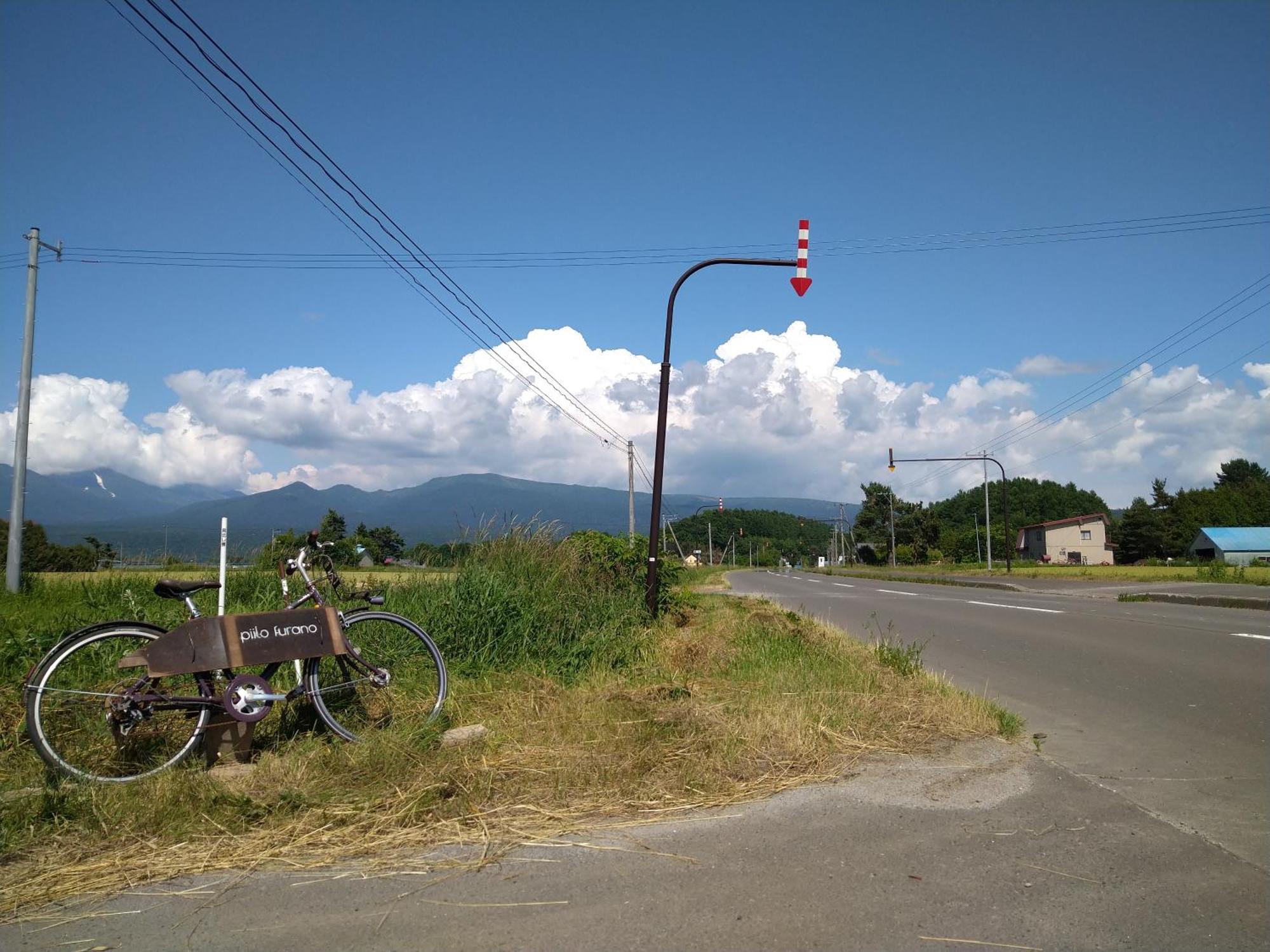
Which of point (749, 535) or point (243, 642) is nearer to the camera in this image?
point (243, 642)

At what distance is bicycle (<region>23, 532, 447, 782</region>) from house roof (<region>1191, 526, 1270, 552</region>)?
84886 mm

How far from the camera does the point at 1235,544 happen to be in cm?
7456

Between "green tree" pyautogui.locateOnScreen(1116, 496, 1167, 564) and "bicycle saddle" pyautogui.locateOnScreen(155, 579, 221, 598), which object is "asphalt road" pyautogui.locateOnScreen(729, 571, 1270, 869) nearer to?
"bicycle saddle" pyautogui.locateOnScreen(155, 579, 221, 598)

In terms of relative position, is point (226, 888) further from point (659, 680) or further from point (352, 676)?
point (659, 680)

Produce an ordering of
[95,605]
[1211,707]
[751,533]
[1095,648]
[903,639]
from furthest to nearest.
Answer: [751,533] < [903,639] < [1095,648] < [95,605] < [1211,707]

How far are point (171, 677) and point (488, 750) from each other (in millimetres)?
1922

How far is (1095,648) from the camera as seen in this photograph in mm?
11219

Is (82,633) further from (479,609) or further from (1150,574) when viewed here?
(1150,574)

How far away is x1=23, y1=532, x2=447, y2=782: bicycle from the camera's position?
184 inches

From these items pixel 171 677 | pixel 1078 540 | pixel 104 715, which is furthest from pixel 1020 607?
pixel 1078 540

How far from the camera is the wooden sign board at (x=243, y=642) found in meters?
4.72

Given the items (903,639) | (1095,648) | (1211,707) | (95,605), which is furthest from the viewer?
(903,639)

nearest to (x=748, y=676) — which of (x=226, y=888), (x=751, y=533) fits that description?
(x=226, y=888)

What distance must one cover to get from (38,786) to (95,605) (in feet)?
16.2
